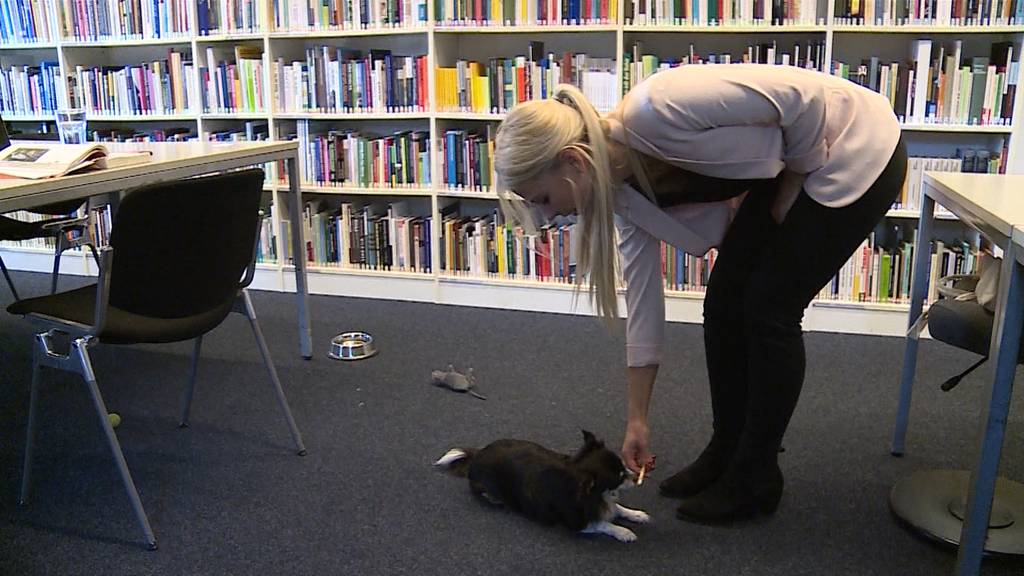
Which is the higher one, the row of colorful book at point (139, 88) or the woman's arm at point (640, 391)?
the row of colorful book at point (139, 88)

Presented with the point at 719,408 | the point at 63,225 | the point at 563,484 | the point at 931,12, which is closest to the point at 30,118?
the point at 63,225

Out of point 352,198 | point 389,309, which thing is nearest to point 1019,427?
point 389,309

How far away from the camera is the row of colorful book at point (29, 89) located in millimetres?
3877

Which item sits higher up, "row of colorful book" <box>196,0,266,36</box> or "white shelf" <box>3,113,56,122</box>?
"row of colorful book" <box>196,0,266,36</box>

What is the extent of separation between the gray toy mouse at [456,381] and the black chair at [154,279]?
79 centimetres

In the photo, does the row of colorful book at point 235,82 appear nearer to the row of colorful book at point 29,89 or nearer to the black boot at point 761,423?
the row of colorful book at point 29,89

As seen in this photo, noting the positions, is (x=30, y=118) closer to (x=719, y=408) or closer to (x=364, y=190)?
(x=364, y=190)

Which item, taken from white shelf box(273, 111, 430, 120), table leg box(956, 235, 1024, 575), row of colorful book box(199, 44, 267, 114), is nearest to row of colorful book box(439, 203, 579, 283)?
white shelf box(273, 111, 430, 120)

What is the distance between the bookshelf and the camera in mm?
2912

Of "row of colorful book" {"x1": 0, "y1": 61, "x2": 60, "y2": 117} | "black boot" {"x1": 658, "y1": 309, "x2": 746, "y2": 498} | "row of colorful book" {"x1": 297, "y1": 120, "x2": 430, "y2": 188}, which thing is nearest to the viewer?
"black boot" {"x1": 658, "y1": 309, "x2": 746, "y2": 498}

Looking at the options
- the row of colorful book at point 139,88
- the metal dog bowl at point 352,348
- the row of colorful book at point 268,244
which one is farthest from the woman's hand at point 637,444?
the row of colorful book at point 139,88

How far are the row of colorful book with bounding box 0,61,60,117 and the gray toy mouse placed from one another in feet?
8.65

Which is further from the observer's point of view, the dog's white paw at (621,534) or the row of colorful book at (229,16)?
the row of colorful book at (229,16)

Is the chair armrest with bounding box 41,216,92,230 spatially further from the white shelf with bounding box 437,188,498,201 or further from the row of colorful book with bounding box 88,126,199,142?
the white shelf with bounding box 437,188,498,201
